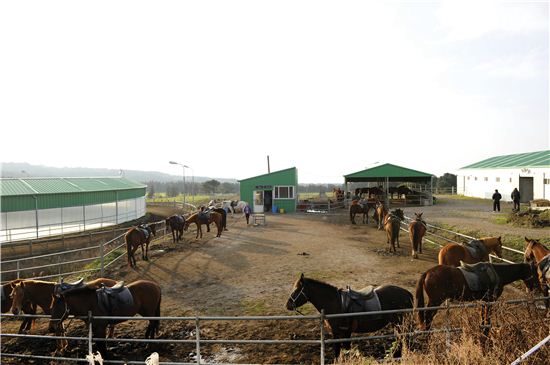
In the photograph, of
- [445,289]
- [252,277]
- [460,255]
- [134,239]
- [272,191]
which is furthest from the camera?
[272,191]

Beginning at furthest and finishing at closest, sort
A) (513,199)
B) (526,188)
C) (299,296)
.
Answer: (526,188), (513,199), (299,296)

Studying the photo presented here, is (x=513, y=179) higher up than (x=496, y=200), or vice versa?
(x=513, y=179)

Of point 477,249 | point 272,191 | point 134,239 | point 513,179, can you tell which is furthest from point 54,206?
point 513,179

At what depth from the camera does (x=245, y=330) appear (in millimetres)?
7629

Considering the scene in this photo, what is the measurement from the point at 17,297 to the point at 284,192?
2672 centimetres

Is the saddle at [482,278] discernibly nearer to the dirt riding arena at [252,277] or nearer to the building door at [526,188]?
the dirt riding arena at [252,277]

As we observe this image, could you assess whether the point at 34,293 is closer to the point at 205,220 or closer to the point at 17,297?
the point at 17,297

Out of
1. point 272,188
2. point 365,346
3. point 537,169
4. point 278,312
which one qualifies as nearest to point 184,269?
point 278,312

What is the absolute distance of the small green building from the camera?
3309 cm

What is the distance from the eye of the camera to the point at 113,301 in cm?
677

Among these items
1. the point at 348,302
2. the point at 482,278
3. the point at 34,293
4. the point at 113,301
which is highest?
the point at 482,278

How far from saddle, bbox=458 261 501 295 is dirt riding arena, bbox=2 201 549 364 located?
2139 mm

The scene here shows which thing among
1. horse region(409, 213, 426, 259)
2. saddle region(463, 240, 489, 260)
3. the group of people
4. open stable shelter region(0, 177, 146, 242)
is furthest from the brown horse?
open stable shelter region(0, 177, 146, 242)

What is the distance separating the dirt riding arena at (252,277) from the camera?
271 inches
